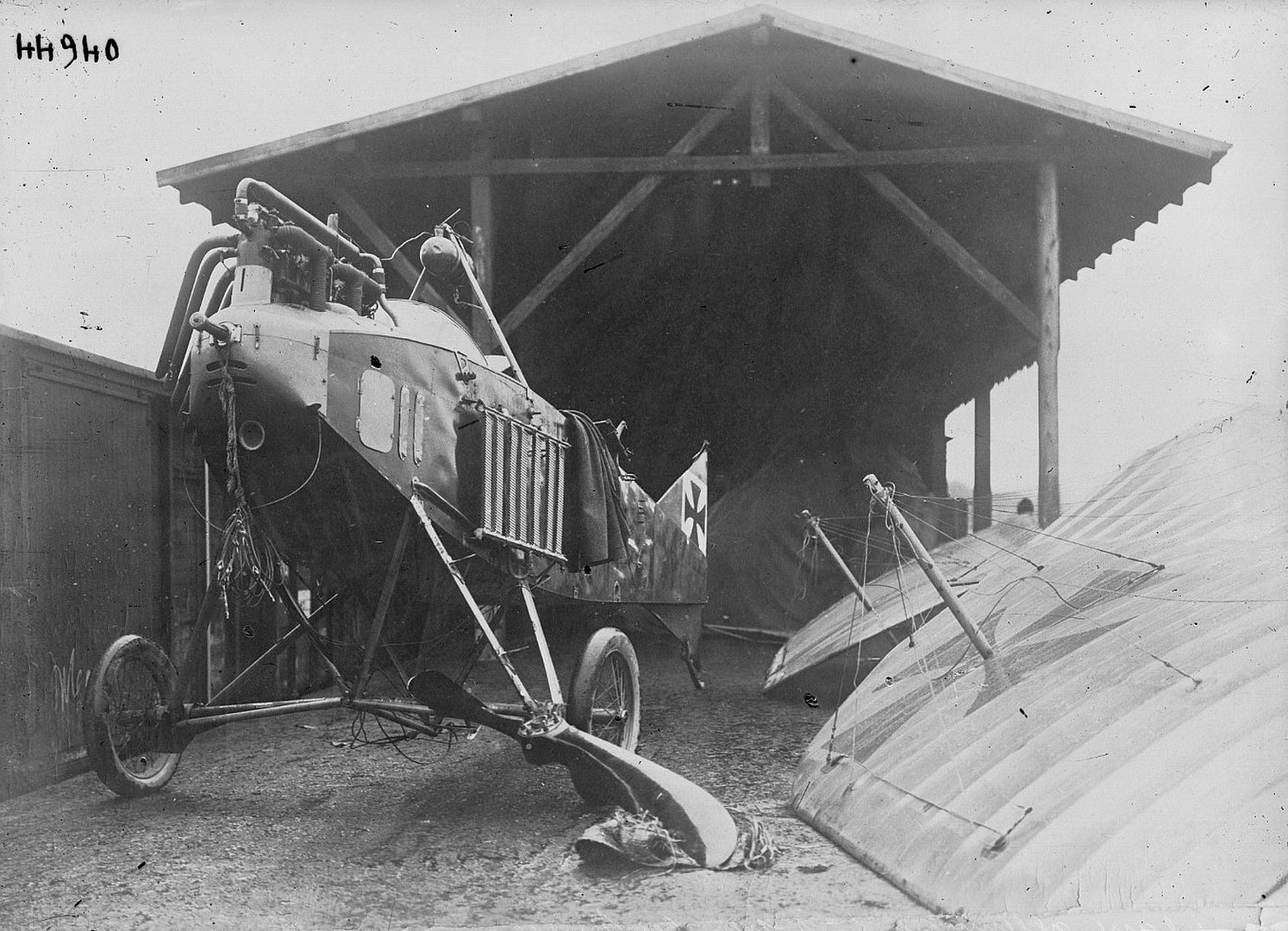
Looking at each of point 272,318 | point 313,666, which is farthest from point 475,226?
point 313,666

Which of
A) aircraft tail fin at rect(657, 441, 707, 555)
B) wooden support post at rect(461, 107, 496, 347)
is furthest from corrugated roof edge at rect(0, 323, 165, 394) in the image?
aircraft tail fin at rect(657, 441, 707, 555)

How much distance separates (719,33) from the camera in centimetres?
630

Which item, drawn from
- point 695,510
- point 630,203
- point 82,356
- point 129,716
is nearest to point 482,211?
point 630,203

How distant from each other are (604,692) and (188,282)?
313 cm

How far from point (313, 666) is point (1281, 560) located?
6.75 m

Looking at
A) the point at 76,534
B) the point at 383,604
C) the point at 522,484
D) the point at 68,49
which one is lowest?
the point at 383,604

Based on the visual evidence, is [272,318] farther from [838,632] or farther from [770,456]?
[770,456]

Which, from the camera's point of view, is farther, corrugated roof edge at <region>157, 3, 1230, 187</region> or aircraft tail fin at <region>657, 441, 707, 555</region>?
aircraft tail fin at <region>657, 441, 707, 555</region>

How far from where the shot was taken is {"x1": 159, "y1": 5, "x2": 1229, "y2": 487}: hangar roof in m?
6.57

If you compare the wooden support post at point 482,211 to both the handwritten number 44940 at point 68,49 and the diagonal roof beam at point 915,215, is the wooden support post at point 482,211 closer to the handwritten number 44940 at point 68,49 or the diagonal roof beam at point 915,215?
the diagonal roof beam at point 915,215

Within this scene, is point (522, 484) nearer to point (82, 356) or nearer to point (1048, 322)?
point (82, 356)

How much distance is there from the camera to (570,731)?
13.3 ft

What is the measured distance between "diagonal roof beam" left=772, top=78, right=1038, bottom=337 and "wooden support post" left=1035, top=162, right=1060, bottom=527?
14 centimetres

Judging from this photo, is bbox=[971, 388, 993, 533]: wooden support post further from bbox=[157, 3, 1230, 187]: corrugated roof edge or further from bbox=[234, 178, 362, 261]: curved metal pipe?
bbox=[234, 178, 362, 261]: curved metal pipe
